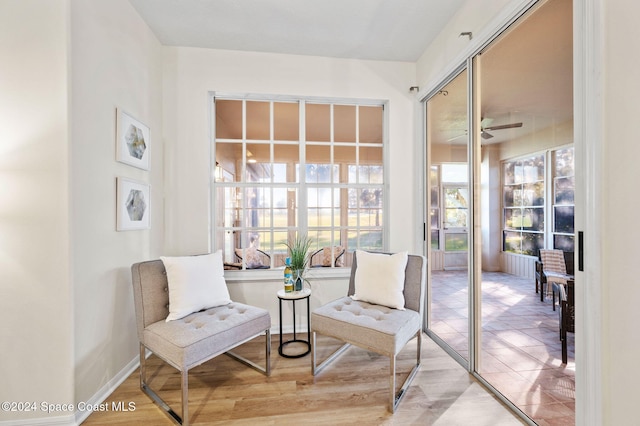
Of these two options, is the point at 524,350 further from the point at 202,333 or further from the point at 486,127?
the point at 202,333

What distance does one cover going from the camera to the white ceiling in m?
2.15

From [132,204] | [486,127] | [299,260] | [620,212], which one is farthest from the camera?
[299,260]

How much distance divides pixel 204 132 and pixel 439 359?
294cm

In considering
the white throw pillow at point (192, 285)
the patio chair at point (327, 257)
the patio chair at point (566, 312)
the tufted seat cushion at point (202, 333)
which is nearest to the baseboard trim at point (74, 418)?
the tufted seat cushion at point (202, 333)

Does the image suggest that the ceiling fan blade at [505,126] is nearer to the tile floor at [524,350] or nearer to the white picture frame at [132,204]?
the tile floor at [524,350]

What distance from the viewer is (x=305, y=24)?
235cm

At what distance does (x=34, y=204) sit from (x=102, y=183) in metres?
0.36

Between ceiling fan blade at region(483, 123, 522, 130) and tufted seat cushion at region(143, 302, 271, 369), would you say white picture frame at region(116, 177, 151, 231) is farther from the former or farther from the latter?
ceiling fan blade at region(483, 123, 522, 130)

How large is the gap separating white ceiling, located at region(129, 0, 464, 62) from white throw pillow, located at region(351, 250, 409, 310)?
1.95 metres

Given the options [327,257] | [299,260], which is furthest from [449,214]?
[299,260]

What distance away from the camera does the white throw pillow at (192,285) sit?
198cm

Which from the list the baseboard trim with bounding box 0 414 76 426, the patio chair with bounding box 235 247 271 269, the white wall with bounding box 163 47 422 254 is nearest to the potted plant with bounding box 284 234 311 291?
the patio chair with bounding box 235 247 271 269

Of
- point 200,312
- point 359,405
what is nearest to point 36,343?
point 200,312

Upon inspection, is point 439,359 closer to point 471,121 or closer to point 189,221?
point 471,121
